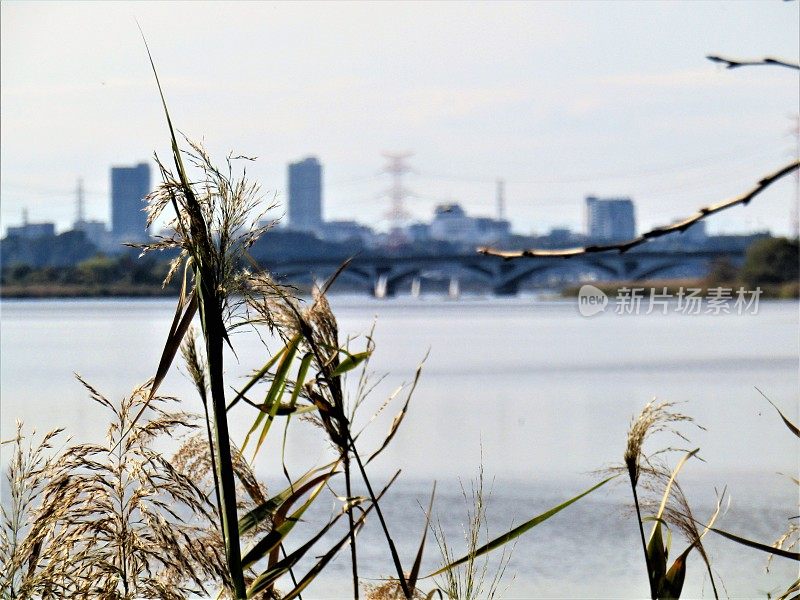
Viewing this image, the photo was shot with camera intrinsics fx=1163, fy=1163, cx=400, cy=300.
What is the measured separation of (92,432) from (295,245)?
73.5ft

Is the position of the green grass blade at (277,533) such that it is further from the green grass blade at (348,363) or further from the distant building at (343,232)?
the distant building at (343,232)

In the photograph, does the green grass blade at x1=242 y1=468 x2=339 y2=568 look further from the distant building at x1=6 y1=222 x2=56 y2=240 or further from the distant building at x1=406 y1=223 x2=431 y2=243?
the distant building at x1=406 y1=223 x2=431 y2=243

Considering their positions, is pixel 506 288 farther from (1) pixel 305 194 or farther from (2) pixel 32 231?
(2) pixel 32 231

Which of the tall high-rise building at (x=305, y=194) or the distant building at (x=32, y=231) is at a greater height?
the tall high-rise building at (x=305, y=194)

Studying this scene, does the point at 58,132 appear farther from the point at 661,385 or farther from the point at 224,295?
the point at 224,295

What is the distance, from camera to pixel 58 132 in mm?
43000

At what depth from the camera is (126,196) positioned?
1313 inches

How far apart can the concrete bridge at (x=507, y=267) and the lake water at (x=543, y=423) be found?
2636 millimetres

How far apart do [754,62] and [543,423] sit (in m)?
10.9

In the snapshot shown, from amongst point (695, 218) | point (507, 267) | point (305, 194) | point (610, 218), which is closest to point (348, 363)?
point (695, 218)

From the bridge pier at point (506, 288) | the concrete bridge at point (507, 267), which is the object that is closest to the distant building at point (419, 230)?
the concrete bridge at point (507, 267)

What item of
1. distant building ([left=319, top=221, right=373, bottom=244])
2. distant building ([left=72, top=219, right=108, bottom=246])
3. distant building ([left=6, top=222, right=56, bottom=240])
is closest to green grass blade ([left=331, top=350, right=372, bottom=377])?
distant building ([left=6, top=222, right=56, bottom=240])

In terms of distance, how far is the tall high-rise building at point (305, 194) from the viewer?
43406mm

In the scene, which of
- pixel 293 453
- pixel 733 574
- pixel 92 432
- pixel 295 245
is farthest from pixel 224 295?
pixel 295 245
